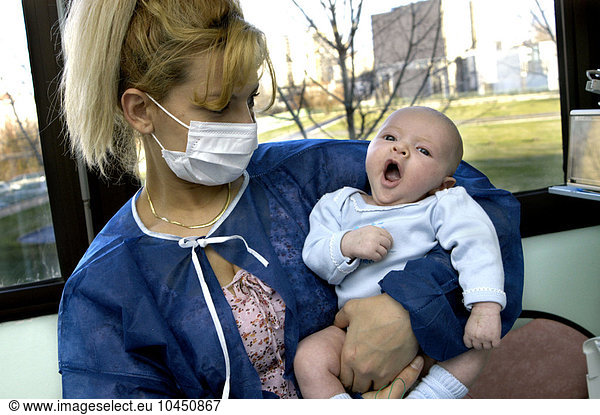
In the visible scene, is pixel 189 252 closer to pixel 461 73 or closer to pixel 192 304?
pixel 192 304

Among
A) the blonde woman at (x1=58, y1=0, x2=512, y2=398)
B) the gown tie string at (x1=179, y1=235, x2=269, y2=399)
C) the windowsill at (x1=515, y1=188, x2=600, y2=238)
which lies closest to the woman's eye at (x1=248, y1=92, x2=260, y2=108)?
the blonde woman at (x1=58, y1=0, x2=512, y2=398)

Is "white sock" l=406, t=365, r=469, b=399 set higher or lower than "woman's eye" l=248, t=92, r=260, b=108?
lower

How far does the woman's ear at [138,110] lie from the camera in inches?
57.3

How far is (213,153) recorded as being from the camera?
57.1 inches

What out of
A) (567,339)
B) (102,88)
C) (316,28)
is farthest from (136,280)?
(567,339)

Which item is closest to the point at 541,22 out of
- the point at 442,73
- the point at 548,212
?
the point at 442,73

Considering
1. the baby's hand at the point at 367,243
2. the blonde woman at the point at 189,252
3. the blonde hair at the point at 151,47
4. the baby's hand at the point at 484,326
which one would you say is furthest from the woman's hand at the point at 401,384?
the blonde hair at the point at 151,47

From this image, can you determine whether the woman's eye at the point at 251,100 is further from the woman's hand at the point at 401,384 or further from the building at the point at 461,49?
the building at the point at 461,49

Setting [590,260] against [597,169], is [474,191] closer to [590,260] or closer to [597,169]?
[597,169]

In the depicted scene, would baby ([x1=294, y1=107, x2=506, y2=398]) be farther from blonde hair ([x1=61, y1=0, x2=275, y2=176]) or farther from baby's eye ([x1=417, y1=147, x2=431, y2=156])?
blonde hair ([x1=61, y1=0, x2=275, y2=176])

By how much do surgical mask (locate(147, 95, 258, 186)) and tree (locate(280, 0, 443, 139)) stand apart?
1.08m

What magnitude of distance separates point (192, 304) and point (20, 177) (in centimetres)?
120

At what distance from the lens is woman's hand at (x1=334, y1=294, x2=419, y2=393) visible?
4.49 feet

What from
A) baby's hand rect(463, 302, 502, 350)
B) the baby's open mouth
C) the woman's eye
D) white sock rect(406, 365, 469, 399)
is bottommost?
white sock rect(406, 365, 469, 399)
